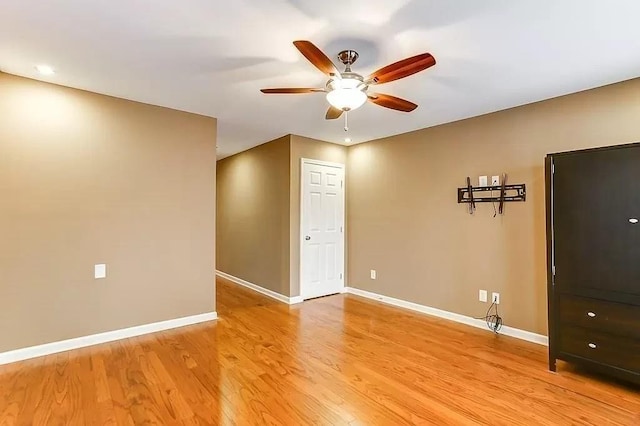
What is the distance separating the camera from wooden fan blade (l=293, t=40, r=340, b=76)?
5.65 feet

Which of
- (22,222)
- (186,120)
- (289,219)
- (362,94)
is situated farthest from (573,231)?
(22,222)

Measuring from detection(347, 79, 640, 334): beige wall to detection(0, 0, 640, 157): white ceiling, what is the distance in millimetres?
333

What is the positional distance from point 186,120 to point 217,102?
23.5 inches

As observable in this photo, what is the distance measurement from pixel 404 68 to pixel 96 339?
3571 mm

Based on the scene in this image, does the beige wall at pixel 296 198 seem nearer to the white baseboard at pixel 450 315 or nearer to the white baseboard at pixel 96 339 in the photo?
the white baseboard at pixel 450 315

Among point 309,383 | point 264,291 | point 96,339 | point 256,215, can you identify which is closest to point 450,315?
point 309,383

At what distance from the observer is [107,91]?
319cm

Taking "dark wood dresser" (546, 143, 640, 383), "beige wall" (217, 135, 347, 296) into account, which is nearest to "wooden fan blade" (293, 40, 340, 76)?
"dark wood dresser" (546, 143, 640, 383)

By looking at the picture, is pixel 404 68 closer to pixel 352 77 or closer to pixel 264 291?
pixel 352 77

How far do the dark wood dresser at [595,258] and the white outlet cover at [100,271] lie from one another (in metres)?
4.05

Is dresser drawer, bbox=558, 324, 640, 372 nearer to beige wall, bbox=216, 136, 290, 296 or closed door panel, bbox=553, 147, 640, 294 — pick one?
closed door panel, bbox=553, 147, 640, 294

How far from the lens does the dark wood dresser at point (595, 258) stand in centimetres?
238

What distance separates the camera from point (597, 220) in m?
2.52

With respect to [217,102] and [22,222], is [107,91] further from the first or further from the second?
[22,222]
